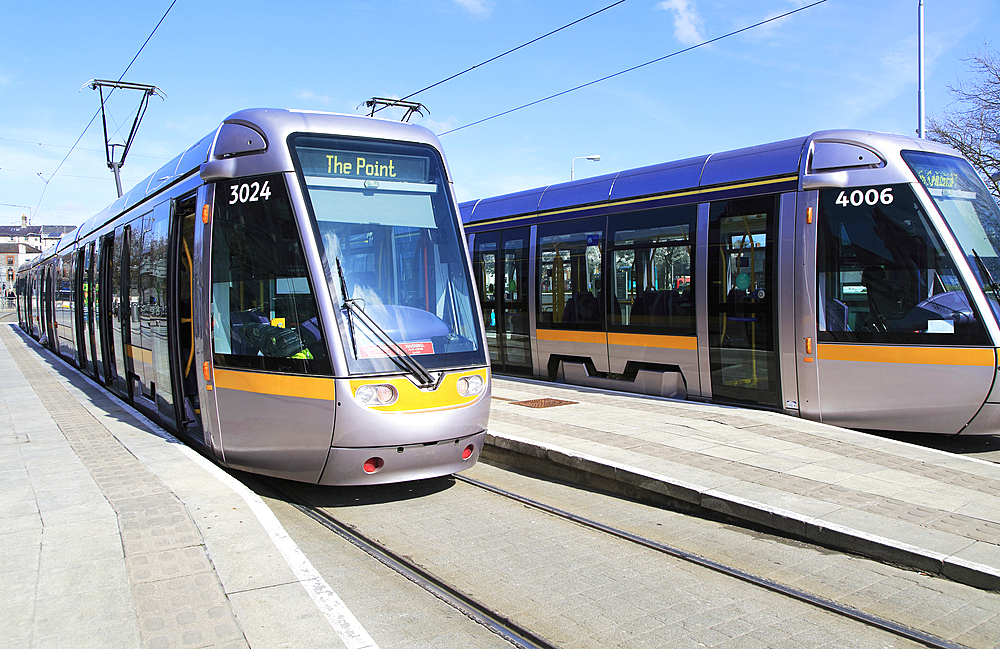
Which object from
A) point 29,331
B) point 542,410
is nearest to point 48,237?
point 29,331

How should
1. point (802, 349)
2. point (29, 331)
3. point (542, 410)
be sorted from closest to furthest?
1. point (802, 349)
2. point (542, 410)
3. point (29, 331)

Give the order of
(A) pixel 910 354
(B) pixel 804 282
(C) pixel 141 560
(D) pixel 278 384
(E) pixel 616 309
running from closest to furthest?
(C) pixel 141 560 → (D) pixel 278 384 → (A) pixel 910 354 → (B) pixel 804 282 → (E) pixel 616 309

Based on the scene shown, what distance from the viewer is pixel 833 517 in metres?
5.75

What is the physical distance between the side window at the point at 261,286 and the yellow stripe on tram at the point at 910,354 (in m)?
5.84

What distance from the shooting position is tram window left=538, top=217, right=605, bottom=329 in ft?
39.3

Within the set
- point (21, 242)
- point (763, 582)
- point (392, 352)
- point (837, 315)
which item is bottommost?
point (763, 582)

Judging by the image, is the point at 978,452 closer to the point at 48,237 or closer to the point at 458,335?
the point at 458,335

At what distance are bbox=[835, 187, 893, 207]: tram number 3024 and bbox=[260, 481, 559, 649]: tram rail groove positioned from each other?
6425mm

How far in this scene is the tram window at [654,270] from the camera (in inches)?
413

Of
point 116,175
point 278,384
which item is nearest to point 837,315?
Result: point 278,384

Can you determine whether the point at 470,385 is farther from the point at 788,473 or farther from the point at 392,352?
the point at 788,473

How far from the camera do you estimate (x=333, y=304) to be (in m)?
6.08

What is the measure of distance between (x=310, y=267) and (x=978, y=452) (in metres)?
7.42

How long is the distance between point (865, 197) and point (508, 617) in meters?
6.58
